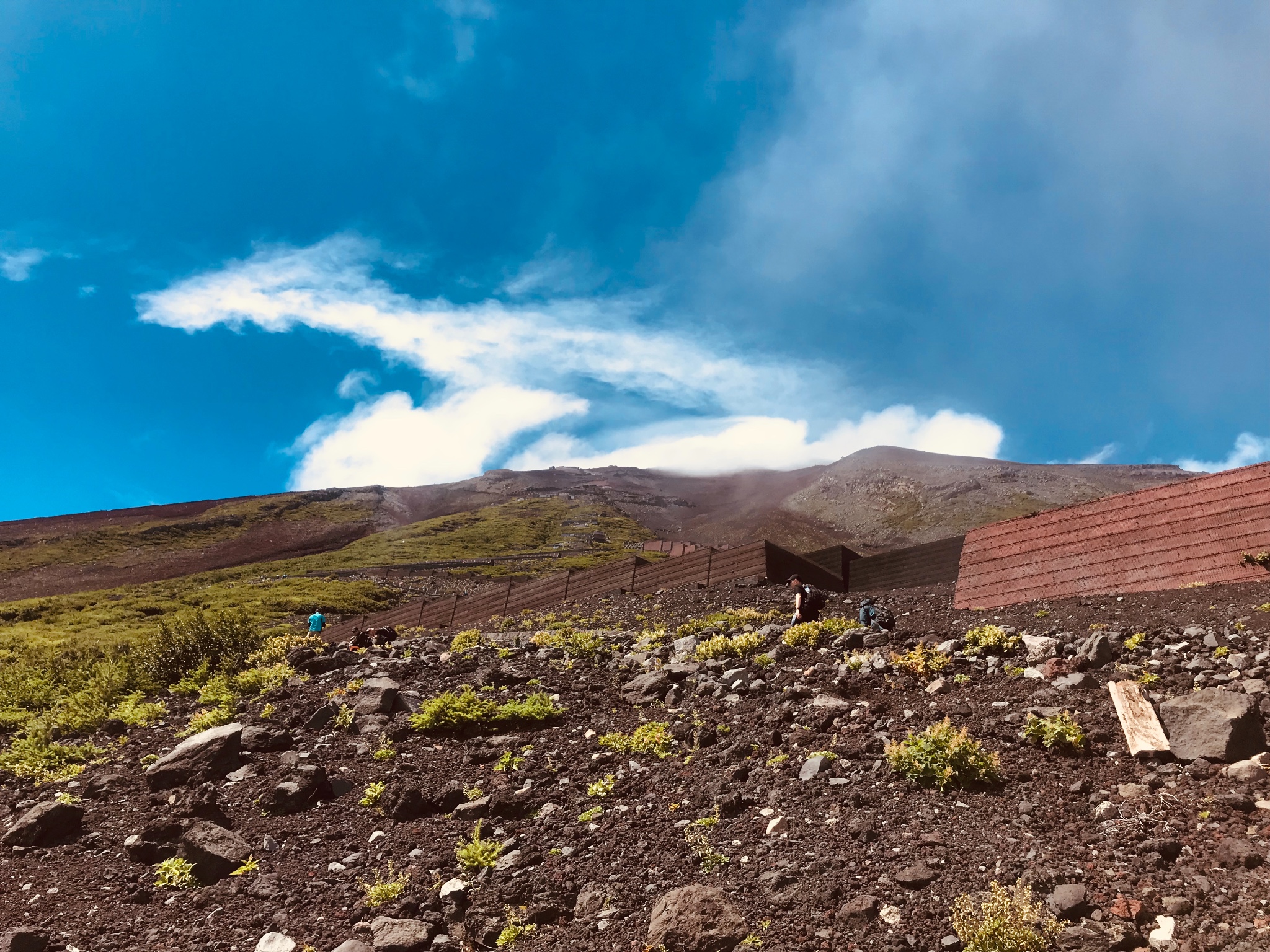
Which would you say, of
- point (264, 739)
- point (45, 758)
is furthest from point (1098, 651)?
point (45, 758)

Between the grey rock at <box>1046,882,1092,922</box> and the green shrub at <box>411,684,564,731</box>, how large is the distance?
6831 millimetres

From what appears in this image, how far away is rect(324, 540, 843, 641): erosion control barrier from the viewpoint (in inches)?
908

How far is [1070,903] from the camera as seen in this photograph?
4742mm

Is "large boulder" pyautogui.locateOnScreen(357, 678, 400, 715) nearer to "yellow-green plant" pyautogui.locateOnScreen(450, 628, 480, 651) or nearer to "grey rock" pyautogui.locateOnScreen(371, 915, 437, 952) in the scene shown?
"yellow-green plant" pyautogui.locateOnScreen(450, 628, 480, 651)

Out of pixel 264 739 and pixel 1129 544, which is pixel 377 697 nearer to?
pixel 264 739

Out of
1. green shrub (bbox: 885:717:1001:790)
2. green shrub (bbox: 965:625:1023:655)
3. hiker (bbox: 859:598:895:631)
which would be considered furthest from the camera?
hiker (bbox: 859:598:895:631)

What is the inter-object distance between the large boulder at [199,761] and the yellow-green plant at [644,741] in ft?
17.0

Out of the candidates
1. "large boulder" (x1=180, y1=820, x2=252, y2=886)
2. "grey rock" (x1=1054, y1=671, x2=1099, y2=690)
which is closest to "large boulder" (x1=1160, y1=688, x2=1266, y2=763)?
"grey rock" (x1=1054, y1=671, x2=1099, y2=690)

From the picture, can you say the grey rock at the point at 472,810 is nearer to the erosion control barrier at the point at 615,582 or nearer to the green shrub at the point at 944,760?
the green shrub at the point at 944,760

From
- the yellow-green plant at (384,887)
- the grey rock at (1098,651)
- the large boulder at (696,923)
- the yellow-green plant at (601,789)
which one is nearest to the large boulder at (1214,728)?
the grey rock at (1098,651)

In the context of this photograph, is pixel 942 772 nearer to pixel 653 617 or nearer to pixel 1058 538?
pixel 1058 538

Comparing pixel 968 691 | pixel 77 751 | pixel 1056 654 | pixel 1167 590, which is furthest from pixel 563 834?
pixel 1167 590

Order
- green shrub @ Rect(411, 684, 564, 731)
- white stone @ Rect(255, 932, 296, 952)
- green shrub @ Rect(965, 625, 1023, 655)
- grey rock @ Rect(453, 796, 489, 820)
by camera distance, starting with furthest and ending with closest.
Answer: green shrub @ Rect(411, 684, 564, 731), green shrub @ Rect(965, 625, 1023, 655), grey rock @ Rect(453, 796, 489, 820), white stone @ Rect(255, 932, 296, 952)

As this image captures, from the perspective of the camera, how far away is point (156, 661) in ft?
50.8
